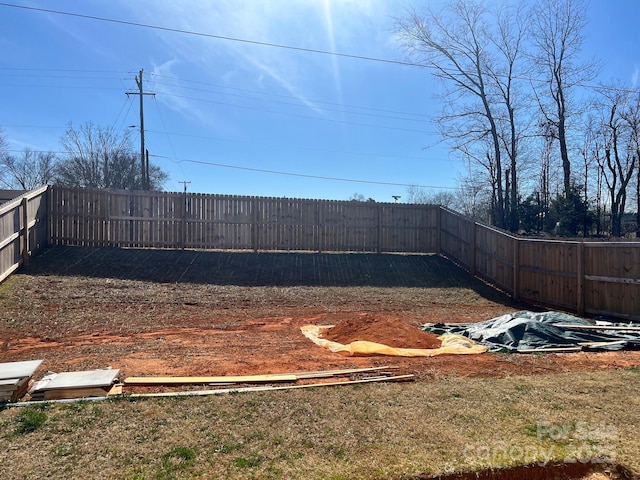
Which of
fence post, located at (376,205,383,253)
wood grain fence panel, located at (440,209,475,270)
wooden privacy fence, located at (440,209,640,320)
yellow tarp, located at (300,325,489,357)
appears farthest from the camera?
fence post, located at (376,205,383,253)

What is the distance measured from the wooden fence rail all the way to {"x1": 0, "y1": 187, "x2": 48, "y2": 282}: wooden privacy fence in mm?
26

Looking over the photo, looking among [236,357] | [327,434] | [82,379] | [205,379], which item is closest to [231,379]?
[205,379]

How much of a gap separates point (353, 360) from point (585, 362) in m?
3.17

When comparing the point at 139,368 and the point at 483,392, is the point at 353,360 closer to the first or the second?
the point at 483,392

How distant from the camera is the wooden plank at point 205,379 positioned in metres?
4.34

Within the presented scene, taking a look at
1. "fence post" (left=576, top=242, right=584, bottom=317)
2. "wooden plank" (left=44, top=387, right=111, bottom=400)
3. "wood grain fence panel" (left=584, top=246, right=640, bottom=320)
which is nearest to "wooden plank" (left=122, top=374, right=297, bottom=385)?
"wooden plank" (left=44, top=387, right=111, bottom=400)

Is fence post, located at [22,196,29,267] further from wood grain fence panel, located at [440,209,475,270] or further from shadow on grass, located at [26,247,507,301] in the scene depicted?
wood grain fence panel, located at [440,209,475,270]

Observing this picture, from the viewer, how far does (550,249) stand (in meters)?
10.7

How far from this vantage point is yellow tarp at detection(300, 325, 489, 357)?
19.7ft

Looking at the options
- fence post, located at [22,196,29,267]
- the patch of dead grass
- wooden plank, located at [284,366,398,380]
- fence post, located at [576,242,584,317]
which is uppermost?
fence post, located at [22,196,29,267]

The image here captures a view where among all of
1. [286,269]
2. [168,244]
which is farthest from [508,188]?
[168,244]

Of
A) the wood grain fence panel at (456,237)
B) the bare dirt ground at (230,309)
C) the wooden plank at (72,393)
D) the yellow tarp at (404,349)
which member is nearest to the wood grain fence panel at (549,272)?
the bare dirt ground at (230,309)

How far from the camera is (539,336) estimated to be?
6.80 metres

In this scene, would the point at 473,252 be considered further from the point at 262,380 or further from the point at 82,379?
the point at 82,379
